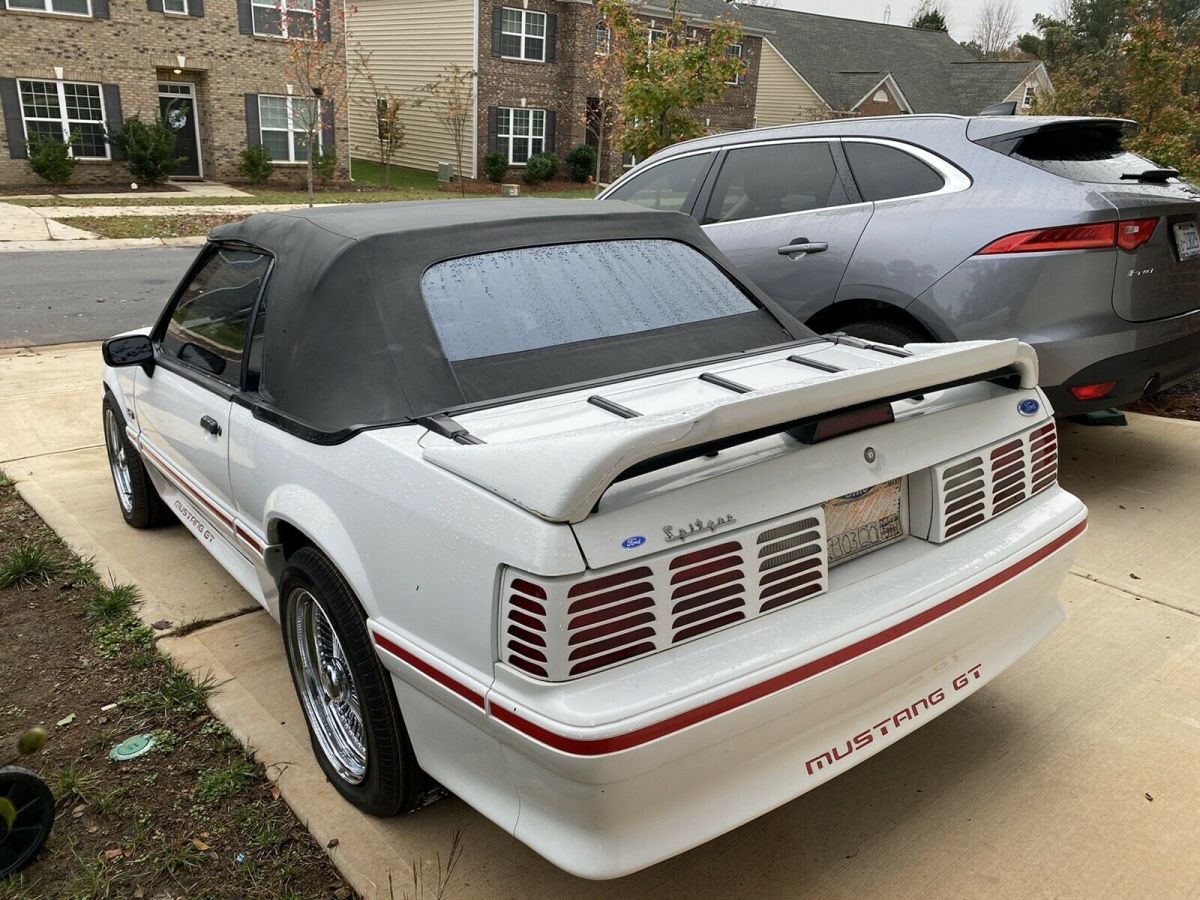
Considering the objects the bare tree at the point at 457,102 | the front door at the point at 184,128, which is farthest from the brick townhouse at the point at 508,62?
the front door at the point at 184,128

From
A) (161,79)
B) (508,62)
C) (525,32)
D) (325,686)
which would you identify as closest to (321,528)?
(325,686)

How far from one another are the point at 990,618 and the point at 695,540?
3.49 feet

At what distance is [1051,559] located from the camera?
2.81 metres

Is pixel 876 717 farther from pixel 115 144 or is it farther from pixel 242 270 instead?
pixel 115 144

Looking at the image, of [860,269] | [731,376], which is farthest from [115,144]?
[731,376]

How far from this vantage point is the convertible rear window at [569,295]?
9.76 feet

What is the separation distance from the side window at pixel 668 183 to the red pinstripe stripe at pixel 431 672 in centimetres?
441

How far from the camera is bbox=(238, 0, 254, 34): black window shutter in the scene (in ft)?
79.4

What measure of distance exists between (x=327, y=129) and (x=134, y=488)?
24.0m

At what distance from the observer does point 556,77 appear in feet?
99.0

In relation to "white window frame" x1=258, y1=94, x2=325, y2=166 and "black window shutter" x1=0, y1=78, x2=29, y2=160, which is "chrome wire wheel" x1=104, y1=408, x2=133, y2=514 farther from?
"white window frame" x1=258, y1=94, x2=325, y2=166

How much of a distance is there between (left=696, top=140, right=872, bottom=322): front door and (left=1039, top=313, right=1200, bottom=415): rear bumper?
4.29 feet

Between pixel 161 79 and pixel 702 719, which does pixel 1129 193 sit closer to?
pixel 702 719

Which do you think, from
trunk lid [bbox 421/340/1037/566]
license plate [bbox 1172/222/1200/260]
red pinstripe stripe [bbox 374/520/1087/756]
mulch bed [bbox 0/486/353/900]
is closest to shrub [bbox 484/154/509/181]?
license plate [bbox 1172/222/1200/260]
